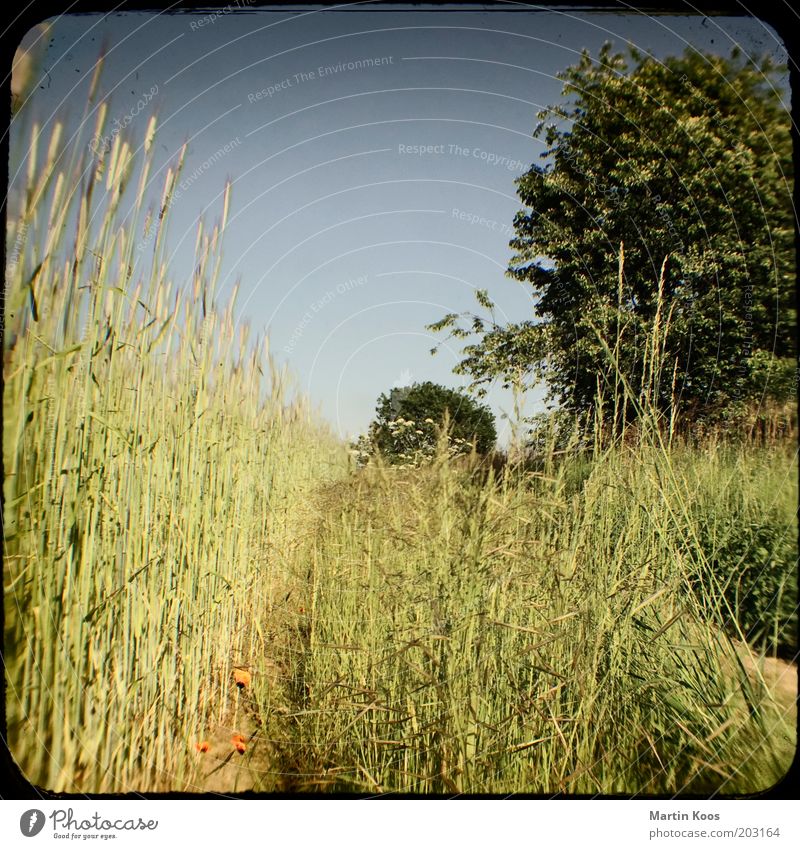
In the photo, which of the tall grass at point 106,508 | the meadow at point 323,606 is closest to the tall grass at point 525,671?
the meadow at point 323,606

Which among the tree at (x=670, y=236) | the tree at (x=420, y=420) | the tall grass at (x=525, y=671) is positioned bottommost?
the tall grass at (x=525, y=671)

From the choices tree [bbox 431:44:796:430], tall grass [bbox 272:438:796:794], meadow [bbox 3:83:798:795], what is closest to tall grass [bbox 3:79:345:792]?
meadow [bbox 3:83:798:795]

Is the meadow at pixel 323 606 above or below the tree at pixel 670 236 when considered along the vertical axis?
below

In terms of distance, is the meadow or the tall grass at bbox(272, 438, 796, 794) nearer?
the meadow

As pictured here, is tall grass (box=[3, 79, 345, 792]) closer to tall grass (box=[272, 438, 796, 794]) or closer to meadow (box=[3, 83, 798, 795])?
meadow (box=[3, 83, 798, 795])

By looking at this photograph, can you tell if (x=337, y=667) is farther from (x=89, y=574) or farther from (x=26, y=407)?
(x=26, y=407)

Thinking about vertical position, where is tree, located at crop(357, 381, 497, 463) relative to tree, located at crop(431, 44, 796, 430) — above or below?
below

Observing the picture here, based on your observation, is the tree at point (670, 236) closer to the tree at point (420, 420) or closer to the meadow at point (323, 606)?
the tree at point (420, 420)
